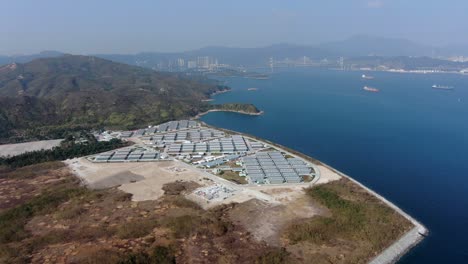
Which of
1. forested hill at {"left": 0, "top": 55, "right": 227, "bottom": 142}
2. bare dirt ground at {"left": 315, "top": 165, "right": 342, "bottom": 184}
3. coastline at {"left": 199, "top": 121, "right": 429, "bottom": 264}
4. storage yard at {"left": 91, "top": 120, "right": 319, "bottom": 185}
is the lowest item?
coastline at {"left": 199, "top": 121, "right": 429, "bottom": 264}

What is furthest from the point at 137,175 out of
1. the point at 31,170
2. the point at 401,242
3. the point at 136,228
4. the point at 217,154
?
the point at 401,242

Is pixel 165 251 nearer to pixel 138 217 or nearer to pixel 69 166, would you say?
pixel 138 217

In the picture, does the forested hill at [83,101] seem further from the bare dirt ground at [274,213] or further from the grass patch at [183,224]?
the bare dirt ground at [274,213]

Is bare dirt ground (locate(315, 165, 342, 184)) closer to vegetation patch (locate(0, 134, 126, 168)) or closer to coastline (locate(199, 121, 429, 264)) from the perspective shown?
coastline (locate(199, 121, 429, 264))

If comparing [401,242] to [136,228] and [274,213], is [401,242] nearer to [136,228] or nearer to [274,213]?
[274,213]

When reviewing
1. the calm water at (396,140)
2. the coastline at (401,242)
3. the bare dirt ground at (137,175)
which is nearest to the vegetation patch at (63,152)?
the bare dirt ground at (137,175)

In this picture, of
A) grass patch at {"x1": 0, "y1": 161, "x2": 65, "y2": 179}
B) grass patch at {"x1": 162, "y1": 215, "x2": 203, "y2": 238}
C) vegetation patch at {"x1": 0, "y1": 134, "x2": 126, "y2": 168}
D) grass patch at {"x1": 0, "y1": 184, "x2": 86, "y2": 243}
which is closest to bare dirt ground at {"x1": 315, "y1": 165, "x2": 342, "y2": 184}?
grass patch at {"x1": 162, "y1": 215, "x2": 203, "y2": 238}
